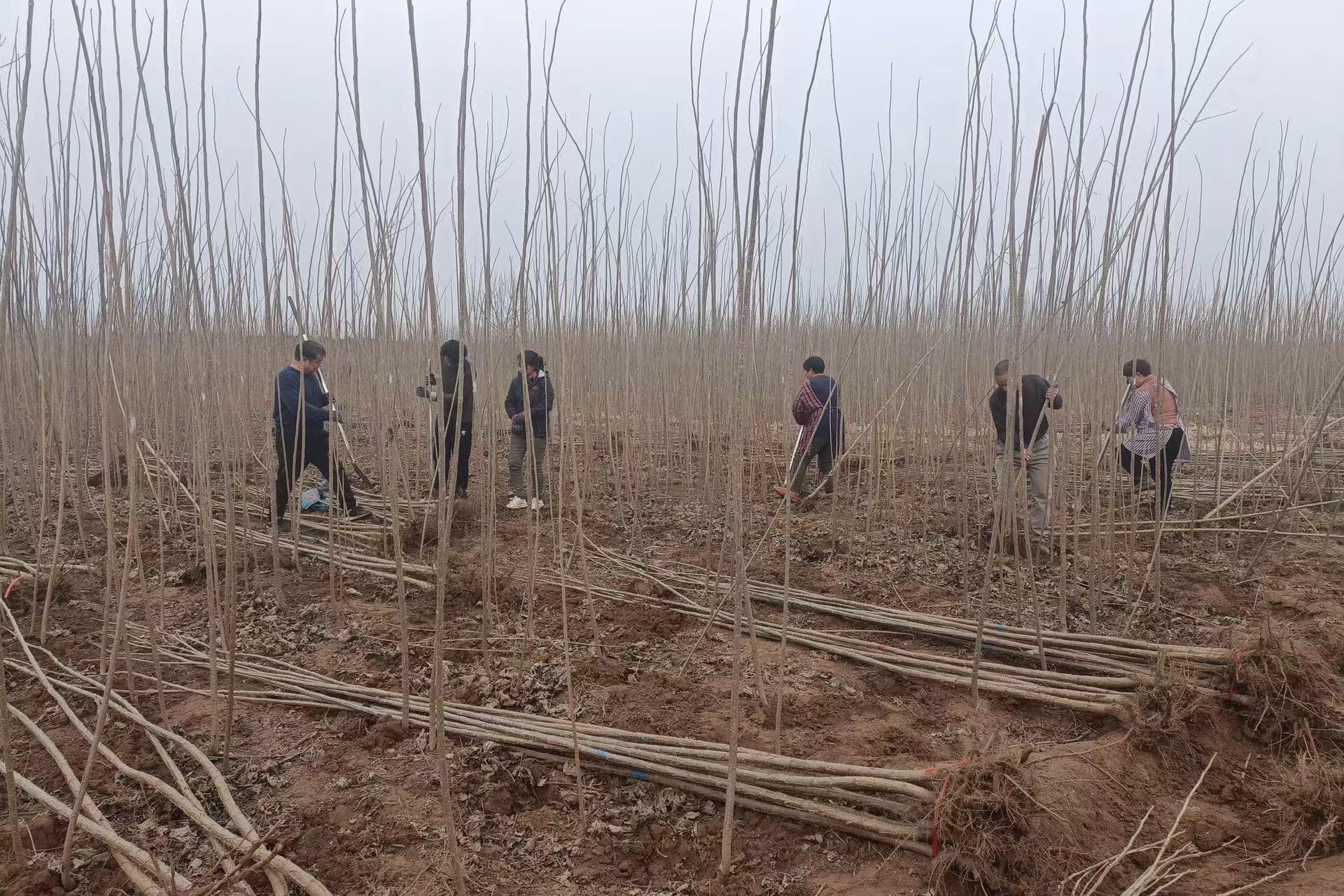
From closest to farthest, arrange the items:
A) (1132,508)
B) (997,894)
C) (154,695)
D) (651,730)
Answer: (997,894) → (651,730) → (154,695) → (1132,508)

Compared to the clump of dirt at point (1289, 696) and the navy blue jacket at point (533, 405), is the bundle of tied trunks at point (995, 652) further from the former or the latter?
the navy blue jacket at point (533, 405)

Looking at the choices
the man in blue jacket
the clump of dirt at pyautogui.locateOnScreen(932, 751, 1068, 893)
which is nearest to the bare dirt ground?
the clump of dirt at pyautogui.locateOnScreen(932, 751, 1068, 893)

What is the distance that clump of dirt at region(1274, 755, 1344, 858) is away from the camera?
45.3 inches

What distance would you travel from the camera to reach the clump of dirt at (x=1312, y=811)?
115 cm

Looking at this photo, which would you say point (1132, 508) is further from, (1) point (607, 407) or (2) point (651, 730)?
(1) point (607, 407)

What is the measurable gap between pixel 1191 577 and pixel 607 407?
258cm

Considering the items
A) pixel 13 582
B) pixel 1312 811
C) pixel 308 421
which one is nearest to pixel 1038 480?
pixel 1312 811

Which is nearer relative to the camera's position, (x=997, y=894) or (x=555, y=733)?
(x=997, y=894)

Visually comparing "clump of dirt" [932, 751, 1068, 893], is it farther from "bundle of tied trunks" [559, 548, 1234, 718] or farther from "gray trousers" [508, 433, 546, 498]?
"gray trousers" [508, 433, 546, 498]

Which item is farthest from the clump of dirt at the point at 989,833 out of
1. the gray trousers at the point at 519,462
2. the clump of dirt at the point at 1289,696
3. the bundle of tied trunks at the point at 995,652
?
the gray trousers at the point at 519,462

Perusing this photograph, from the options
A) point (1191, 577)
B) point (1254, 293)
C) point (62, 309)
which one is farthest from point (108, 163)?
point (1254, 293)

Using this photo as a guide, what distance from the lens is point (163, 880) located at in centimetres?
92

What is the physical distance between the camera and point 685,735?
1.46m

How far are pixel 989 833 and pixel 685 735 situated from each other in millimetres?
637
